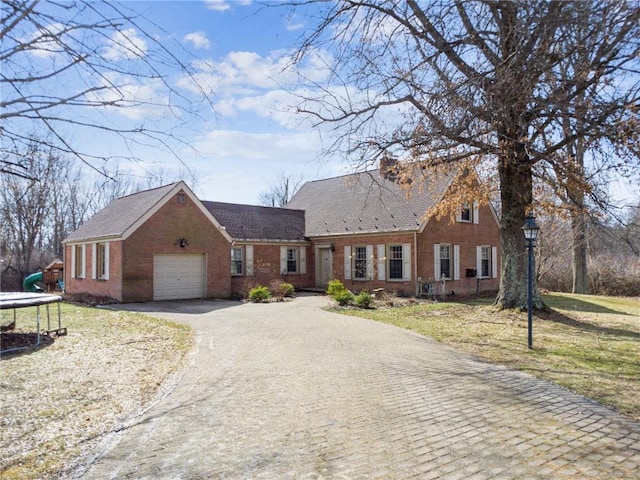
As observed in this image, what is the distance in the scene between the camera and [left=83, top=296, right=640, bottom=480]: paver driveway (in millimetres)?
4059

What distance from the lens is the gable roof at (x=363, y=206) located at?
21422mm

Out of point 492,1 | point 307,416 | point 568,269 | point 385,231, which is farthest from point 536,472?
point 568,269

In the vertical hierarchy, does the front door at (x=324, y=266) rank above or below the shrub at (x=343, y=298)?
above

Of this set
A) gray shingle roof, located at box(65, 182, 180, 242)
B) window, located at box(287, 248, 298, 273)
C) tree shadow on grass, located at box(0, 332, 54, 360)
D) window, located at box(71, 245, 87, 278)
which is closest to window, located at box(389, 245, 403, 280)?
window, located at box(287, 248, 298, 273)

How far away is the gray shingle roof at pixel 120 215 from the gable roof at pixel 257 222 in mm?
4042

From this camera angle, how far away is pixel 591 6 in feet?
15.6

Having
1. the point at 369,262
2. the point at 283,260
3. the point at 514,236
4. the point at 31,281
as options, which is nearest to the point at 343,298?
the point at 369,262

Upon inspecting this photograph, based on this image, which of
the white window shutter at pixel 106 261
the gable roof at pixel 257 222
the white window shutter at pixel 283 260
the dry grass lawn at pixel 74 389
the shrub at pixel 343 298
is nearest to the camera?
the dry grass lawn at pixel 74 389

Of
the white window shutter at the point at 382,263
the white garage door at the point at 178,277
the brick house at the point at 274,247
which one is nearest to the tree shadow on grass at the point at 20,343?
the brick house at the point at 274,247

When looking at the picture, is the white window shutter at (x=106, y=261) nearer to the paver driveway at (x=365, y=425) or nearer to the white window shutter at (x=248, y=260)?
the white window shutter at (x=248, y=260)

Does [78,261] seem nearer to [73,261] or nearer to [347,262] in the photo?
[73,261]

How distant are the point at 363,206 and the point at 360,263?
9.87 ft

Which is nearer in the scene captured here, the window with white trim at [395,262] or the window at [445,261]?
the window with white trim at [395,262]

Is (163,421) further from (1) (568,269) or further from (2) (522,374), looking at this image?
(1) (568,269)
